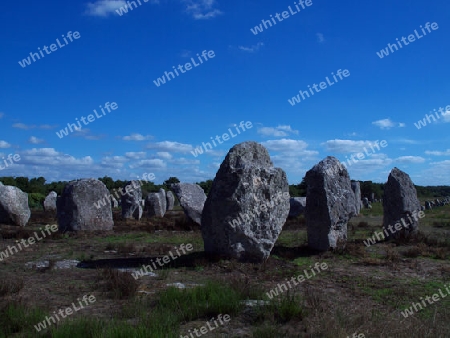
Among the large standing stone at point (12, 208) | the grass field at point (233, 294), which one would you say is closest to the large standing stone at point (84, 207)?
the large standing stone at point (12, 208)

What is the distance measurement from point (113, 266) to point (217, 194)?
269 cm

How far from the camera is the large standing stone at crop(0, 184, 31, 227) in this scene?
66.9 feet

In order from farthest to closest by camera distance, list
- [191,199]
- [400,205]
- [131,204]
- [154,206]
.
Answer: [154,206]
[131,204]
[191,199]
[400,205]

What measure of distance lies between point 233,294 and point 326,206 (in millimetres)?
6020

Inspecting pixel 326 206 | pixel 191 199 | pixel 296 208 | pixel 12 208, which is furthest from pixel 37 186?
pixel 326 206

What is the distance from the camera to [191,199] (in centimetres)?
2022

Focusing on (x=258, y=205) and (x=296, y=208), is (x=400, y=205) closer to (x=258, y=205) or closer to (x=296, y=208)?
(x=258, y=205)

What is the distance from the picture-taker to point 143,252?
1201cm

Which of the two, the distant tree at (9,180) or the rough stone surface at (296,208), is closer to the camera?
the rough stone surface at (296,208)

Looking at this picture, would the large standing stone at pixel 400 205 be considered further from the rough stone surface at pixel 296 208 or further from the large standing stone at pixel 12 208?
the large standing stone at pixel 12 208

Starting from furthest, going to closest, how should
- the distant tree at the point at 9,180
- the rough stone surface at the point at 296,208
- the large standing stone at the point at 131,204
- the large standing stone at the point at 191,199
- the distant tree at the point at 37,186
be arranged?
the distant tree at the point at 37,186
the distant tree at the point at 9,180
the large standing stone at the point at 131,204
the rough stone surface at the point at 296,208
the large standing stone at the point at 191,199

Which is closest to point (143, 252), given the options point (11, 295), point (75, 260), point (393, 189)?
point (75, 260)

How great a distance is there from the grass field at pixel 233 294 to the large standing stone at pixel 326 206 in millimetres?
451

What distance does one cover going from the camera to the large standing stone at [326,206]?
11680mm
